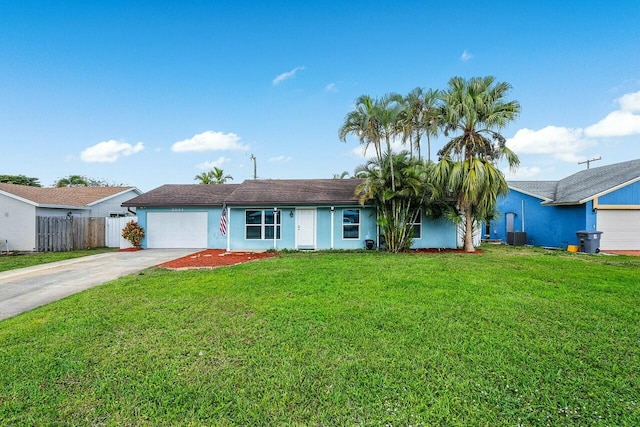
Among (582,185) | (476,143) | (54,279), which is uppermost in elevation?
(476,143)

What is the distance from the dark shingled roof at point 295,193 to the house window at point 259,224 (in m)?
0.63

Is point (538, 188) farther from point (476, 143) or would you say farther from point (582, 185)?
point (476, 143)

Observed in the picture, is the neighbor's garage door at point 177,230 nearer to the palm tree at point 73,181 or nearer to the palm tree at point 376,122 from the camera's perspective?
the palm tree at point 376,122

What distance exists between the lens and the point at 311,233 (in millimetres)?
13414

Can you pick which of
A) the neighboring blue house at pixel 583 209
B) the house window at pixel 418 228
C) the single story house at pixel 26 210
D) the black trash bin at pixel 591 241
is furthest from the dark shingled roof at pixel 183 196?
the black trash bin at pixel 591 241

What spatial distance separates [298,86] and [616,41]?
1435 cm

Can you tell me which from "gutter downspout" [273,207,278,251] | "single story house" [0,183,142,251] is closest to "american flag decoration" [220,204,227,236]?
"gutter downspout" [273,207,278,251]

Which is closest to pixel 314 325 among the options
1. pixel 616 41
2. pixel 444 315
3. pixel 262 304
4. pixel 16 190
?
pixel 262 304

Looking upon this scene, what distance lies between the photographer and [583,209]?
13.9 m

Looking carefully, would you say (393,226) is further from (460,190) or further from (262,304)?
(262,304)

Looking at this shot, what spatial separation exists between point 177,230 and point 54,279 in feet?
23.8

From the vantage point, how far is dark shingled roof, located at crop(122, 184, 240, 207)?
46.5 ft

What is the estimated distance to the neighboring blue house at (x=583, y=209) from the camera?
13750 mm

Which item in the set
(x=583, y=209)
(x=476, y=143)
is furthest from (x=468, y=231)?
(x=583, y=209)
